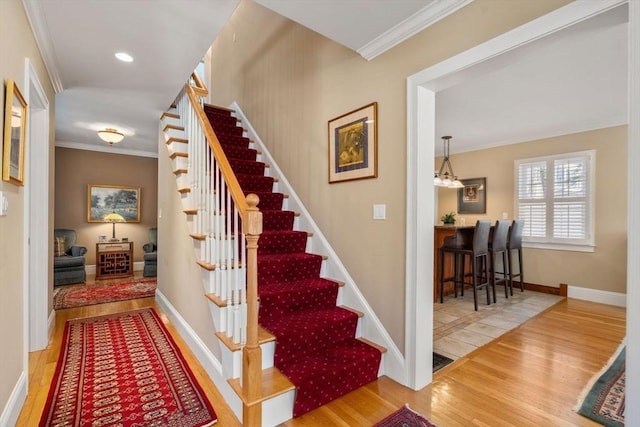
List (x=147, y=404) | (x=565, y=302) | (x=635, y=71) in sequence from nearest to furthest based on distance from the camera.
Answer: (x=635, y=71), (x=147, y=404), (x=565, y=302)

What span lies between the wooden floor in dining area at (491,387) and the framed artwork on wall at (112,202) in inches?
142

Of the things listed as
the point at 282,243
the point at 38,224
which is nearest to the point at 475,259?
the point at 282,243

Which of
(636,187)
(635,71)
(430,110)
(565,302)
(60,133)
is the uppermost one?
(60,133)

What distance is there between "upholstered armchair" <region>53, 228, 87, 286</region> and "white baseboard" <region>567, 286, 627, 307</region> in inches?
310

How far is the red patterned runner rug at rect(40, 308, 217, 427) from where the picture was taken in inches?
69.2

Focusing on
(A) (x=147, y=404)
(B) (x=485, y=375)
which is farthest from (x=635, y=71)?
(A) (x=147, y=404)

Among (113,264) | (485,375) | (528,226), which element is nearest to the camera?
(485,375)

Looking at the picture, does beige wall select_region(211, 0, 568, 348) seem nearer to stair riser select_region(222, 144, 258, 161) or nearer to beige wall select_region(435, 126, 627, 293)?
stair riser select_region(222, 144, 258, 161)

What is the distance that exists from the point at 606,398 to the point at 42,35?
4713 millimetres

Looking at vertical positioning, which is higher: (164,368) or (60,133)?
(60,133)

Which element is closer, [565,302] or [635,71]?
[635,71]

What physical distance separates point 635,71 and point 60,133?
6.95m

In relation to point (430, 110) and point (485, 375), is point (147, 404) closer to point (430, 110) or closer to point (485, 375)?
point (485, 375)

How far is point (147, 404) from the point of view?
1.88 m
